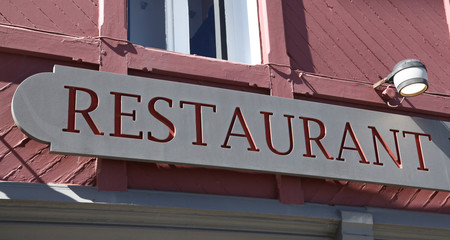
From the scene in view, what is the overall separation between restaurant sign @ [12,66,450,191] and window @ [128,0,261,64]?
0.82 metres

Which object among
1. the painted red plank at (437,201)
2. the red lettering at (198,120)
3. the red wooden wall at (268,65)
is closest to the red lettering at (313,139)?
the red wooden wall at (268,65)

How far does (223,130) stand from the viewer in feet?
19.2

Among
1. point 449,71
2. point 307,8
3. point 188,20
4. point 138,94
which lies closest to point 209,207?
point 138,94

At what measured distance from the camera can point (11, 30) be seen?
5586 mm

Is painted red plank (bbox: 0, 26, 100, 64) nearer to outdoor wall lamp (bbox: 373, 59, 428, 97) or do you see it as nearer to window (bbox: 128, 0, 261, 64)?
window (bbox: 128, 0, 261, 64)

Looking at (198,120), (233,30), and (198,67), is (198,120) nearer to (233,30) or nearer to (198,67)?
(198,67)

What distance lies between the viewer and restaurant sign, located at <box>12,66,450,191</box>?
17.6 ft

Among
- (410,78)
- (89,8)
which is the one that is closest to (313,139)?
(410,78)

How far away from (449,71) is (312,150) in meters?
2.05

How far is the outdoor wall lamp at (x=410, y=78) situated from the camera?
625 centimetres

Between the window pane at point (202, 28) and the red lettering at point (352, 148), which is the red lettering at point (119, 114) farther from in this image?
the red lettering at point (352, 148)

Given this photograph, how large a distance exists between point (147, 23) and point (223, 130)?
1415 millimetres

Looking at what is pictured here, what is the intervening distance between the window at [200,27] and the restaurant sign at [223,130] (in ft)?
2.68

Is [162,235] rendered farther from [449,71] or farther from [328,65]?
[449,71]
